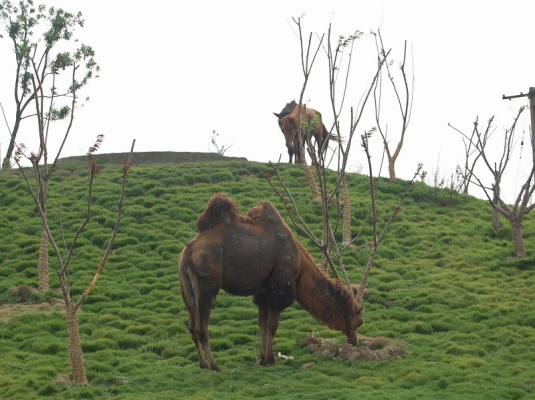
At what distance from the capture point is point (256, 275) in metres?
14.0

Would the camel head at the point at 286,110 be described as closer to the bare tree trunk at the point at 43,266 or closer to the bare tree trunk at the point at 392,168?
the bare tree trunk at the point at 392,168

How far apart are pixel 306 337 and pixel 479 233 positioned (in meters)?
11.8

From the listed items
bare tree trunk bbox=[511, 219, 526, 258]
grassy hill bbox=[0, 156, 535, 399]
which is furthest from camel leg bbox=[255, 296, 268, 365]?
bare tree trunk bbox=[511, 219, 526, 258]

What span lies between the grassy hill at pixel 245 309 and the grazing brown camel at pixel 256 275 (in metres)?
0.90

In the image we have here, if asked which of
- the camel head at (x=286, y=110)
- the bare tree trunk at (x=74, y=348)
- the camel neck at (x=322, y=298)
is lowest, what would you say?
the bare tree trunk at (x=74, y=348)

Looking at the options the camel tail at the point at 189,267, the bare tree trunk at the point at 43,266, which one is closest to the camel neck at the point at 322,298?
the camel tail at the point at 189,267

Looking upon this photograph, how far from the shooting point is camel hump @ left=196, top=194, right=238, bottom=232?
46.1 ft

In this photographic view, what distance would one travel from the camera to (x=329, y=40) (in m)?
16.5

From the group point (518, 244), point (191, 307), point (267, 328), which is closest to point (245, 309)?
point (267, 328)

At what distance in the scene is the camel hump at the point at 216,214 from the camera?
14.0 metres

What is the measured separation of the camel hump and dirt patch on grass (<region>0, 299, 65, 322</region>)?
6130mm

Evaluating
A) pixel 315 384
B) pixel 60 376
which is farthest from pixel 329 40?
pixel 60 376

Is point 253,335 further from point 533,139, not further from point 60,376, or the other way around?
point 533,139

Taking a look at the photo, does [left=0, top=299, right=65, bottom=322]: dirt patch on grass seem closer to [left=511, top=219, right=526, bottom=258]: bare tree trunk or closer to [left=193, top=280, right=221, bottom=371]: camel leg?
[left=193, top=280, right=221, bottom=371]: camel leg
